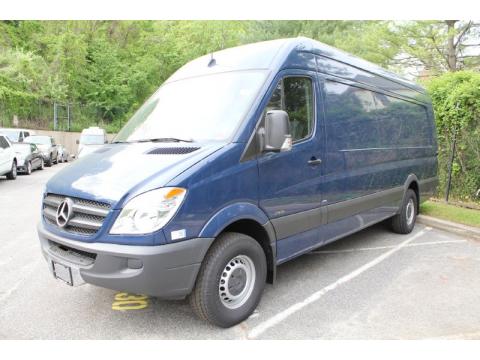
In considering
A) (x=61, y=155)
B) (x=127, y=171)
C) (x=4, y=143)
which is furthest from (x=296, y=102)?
(x=61, y=155)

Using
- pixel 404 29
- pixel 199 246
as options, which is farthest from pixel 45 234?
pixel 404 29

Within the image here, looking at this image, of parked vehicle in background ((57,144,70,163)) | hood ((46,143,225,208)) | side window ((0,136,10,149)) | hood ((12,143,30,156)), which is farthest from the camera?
parked vehicle in background ((57,144,70,163))

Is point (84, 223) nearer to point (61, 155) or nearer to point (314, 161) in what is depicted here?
point (314, 161)

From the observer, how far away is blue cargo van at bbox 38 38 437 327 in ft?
9.73

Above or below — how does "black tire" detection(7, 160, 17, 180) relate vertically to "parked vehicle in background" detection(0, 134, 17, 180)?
below

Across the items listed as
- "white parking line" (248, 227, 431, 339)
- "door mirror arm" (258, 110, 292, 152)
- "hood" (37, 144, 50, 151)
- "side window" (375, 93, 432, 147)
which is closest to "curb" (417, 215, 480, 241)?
"side window" (375, 93, 432, 147)

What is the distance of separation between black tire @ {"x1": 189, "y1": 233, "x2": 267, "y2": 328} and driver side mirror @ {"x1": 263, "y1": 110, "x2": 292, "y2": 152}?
2.75ft

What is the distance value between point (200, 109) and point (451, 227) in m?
5.51

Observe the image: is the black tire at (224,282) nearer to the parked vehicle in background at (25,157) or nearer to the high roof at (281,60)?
the high roof at (281,60)

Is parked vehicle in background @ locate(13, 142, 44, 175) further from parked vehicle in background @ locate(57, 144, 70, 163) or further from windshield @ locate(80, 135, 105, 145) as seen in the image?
parked vehicle in background @ locate(57, 144, 70, 163)

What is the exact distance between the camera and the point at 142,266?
290 centimetres

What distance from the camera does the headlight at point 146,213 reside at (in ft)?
9.60
